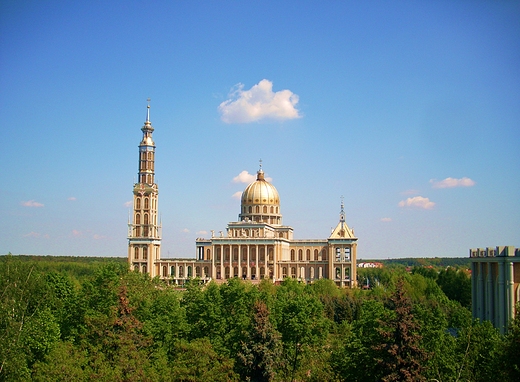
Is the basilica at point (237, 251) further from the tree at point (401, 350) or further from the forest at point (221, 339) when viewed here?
the tree at point (401, 350)

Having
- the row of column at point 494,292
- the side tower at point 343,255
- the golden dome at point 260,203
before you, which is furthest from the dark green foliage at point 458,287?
the golden dome at point 260,203

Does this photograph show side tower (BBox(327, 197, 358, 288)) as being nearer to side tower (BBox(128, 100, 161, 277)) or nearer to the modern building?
side tower (BBox(128, 100, 161, 277))

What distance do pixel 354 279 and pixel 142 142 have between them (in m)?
44.9

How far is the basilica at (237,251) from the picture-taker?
11894 centimetres

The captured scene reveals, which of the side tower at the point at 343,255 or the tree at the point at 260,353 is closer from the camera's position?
the tree at the point at 260,353

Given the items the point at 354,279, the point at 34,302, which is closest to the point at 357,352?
the point at 34,302

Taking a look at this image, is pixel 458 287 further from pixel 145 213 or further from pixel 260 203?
pixel 145 213

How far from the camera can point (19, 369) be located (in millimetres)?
37312

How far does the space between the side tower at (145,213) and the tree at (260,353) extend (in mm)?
79045

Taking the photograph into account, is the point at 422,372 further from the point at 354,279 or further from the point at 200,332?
the point at 354,279

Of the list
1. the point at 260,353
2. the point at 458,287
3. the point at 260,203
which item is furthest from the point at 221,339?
the point at 260,203

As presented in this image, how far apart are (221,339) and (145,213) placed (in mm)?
76244

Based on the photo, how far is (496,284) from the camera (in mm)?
54344

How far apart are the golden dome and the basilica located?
1174mm
